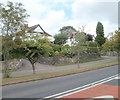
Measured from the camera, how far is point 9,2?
1290 centimetres

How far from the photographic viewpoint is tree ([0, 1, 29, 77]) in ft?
41.9

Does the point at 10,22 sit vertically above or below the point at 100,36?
below

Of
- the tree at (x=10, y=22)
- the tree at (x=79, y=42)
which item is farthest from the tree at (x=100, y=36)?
the tree at (x=10, y=22)

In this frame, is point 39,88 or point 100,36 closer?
point 39,88

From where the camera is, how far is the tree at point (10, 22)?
12.8m

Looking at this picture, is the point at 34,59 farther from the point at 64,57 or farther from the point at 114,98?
the point at 64,57

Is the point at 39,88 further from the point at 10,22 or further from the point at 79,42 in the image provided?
the point at 79,42

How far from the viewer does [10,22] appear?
1295cm

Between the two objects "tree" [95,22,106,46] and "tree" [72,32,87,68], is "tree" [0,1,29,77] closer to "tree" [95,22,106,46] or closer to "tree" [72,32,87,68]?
"tree" [72,32,87,68]

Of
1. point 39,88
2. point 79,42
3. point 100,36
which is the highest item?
point 100,36

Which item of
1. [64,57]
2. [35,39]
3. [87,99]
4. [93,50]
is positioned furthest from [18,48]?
[93,50]

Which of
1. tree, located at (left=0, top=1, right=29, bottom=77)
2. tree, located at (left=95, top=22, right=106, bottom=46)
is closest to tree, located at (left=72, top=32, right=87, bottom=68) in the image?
tree, located at (left=0, top=1, right=29, bottom=77)

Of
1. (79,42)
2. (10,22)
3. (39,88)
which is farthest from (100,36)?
(39,88)

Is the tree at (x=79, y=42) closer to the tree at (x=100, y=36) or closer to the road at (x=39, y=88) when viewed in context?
the road at (x=39, y=88)
